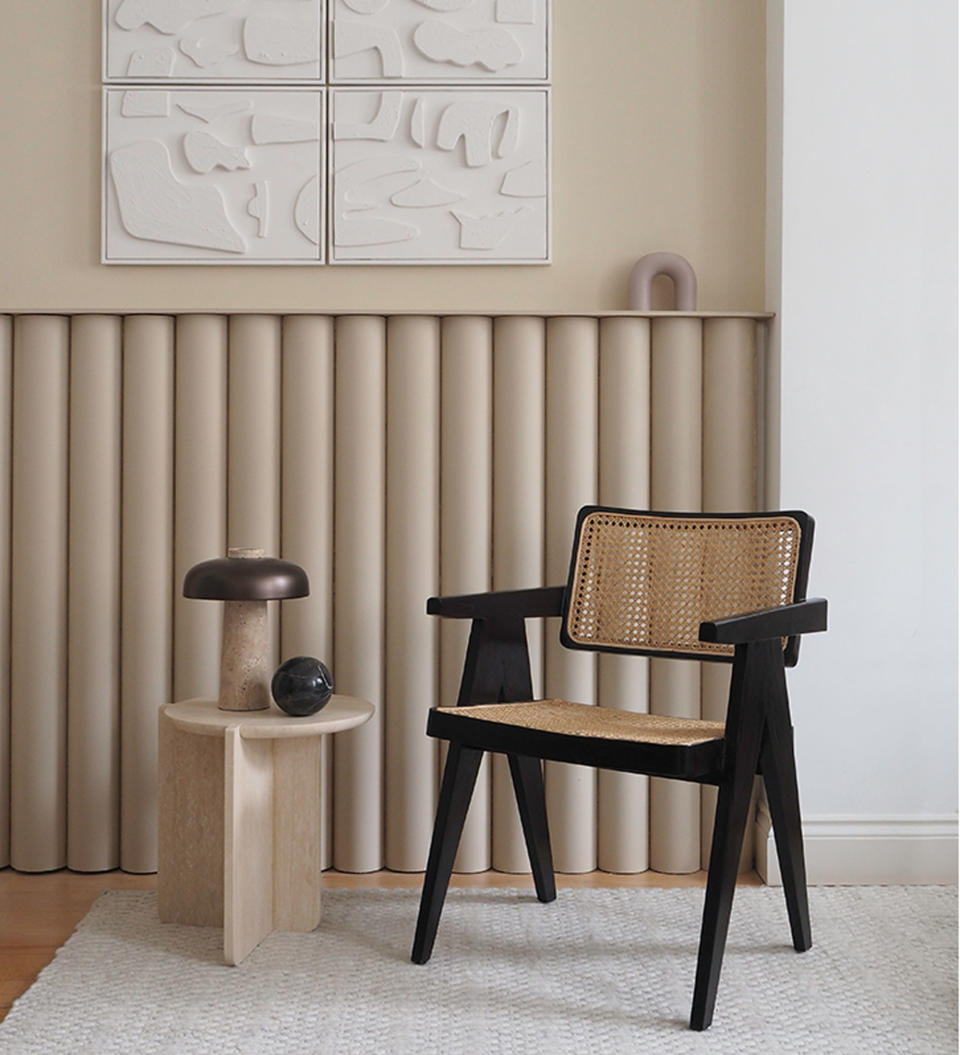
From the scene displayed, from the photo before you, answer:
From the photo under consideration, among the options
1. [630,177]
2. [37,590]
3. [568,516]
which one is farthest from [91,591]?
[630,177]

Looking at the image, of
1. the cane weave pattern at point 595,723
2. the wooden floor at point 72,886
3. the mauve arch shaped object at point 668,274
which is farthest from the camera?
the mauve arch shaped object at point 668,274

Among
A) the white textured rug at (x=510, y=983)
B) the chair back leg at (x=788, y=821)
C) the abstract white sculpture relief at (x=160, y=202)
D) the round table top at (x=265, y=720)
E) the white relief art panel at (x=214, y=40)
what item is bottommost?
the white textured rug at (x=510, y=983)

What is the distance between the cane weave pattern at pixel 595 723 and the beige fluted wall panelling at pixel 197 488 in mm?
753

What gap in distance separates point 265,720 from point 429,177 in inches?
54.0

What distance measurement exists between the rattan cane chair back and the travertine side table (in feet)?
1.78

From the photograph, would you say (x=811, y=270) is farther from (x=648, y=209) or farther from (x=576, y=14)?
(x=576, y=14)

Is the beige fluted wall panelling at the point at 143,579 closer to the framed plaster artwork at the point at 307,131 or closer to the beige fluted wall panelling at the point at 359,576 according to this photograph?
the framed plaster artwork at the point at 307,131

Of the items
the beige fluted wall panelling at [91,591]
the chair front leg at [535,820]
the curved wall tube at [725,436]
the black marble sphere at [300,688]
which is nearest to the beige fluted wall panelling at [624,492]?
the curved wall tube at [725,436]

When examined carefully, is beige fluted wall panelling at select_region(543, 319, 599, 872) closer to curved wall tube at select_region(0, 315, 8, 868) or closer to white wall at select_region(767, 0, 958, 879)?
white wall at select_region(767, 0, 958, 879)

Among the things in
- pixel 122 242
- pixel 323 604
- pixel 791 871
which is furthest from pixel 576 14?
pixel 791 871

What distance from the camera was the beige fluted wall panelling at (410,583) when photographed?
2.52 m

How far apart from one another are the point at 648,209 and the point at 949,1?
2.67 ft

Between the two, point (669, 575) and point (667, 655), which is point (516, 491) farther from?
point (667, 655)

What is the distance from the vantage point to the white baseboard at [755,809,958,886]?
2.44 metres
